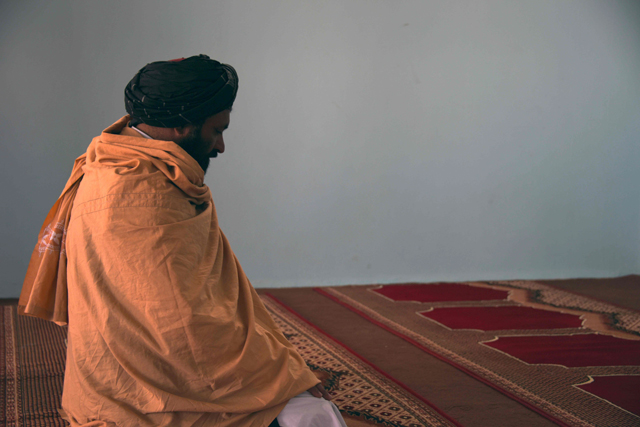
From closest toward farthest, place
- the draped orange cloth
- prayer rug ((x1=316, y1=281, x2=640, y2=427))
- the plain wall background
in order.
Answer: the draped orange cloth → prayer rug ((x1=316, y1=281, x2=640, y2=427)) → the plain wall background

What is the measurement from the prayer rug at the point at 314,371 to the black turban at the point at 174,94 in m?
1.29

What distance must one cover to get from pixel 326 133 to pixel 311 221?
756 millimetres

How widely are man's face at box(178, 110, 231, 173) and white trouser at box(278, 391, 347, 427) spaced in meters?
0.63

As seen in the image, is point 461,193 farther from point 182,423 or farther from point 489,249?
point 182,423

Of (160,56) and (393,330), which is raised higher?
(160,56)

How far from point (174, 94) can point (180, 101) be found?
2 cm

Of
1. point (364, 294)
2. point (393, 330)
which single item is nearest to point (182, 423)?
point (393, 330)

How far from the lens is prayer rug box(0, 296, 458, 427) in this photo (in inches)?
75.2

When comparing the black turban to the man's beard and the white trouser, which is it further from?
the white trouser

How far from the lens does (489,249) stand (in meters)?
4.75

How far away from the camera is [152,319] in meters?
1.00

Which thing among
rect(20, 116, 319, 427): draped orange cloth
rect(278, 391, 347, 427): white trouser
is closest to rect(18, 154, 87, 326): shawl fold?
rect(20, 116, 319, 427): draped orange cloth

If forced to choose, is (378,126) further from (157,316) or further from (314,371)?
(157,316)

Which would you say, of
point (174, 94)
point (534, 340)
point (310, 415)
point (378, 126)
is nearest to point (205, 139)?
point (174, 94)
